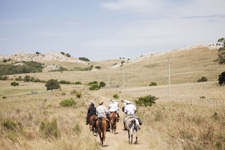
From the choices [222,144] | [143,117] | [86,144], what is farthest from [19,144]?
[143,117]

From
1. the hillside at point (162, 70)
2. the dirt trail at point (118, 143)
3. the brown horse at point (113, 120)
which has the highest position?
the hillside at point (162, 70)

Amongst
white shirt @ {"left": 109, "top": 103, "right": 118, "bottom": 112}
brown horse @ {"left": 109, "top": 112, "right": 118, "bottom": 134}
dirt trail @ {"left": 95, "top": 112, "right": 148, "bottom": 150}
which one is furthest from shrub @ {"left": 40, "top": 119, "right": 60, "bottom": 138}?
white shirt @ {"left": 109, "top": 103, "right": 118, "bottom": 112}

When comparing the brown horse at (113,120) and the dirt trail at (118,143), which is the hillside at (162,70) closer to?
the brown horse at (113,120)

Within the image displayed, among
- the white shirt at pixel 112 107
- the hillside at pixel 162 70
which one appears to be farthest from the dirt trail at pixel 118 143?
the hillside at pixel 162 70

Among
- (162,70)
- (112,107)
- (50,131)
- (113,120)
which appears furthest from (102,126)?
(162,70)

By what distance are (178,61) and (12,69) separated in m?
128

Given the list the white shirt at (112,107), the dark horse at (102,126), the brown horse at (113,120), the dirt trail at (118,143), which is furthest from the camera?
the white shirt at (112,107)

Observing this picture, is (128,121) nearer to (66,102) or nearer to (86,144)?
(86,144)

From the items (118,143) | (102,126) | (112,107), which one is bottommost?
(118,143)

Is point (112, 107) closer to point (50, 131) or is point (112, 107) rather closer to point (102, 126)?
point (102, 126)

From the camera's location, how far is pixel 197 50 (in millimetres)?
163750

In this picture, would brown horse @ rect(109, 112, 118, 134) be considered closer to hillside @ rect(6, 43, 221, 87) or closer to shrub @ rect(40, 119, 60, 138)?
shrub @ rect(40, 119, 60, 138)

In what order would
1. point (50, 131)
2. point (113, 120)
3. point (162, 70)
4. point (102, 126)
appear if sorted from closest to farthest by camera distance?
point (50, 131) → point (102, 126) → point (113, 120) → point (162, 70)

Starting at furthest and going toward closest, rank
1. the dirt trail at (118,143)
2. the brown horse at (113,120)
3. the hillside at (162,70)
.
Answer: the hillside at (162,70), the brown horse at (113,120), the dirt trail at (118,143)
